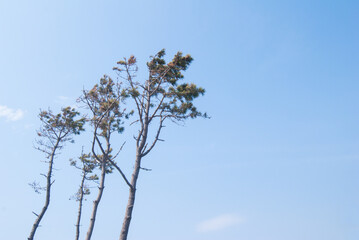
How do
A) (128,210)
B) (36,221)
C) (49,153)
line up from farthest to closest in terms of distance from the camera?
(49,153) < (36,221) < (128,210)

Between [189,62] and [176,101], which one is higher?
[189,62]

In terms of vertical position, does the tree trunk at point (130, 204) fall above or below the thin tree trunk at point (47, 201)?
below

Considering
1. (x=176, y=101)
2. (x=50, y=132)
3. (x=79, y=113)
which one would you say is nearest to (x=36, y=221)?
(x=50, y=132)

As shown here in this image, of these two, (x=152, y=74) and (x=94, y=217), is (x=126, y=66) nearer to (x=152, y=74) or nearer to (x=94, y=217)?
(x=152, y=74)

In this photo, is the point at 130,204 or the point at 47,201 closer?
the point at 130,204

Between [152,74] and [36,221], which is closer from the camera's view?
[152,74]

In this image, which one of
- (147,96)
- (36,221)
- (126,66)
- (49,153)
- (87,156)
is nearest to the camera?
(126,66)

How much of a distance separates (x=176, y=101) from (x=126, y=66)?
8.42 feet

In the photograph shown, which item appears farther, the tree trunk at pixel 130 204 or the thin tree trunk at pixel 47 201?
the thin tree trunk at pixel 47 201

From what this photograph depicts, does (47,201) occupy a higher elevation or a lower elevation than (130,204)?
higher

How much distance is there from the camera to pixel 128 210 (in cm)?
933

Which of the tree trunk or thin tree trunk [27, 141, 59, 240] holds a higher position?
thin tree trunk [27, 141, 59, 240]

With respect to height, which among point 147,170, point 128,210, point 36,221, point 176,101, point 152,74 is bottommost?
point 128,210

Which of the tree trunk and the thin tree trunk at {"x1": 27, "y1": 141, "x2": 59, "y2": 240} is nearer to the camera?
the tree trunk
